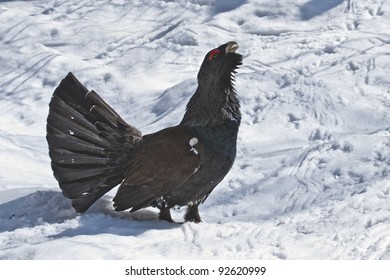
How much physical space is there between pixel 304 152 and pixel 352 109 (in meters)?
0.94

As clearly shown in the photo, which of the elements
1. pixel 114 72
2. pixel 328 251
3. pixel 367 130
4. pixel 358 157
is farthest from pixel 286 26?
pixel 328 251

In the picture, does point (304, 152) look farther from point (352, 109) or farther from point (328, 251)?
point (328, 251)

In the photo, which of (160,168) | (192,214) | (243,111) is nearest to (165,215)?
(192,214)

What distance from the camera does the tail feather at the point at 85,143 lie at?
512 centimetres

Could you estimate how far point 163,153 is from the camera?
4.85m

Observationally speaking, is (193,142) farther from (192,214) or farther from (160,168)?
(192,214)

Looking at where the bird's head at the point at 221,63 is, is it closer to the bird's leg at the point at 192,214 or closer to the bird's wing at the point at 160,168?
the bird's wing at the point at 160,168

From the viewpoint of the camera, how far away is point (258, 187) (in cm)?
646

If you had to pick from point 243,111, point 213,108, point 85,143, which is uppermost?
point 213,108

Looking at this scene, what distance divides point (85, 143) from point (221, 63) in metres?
1.13

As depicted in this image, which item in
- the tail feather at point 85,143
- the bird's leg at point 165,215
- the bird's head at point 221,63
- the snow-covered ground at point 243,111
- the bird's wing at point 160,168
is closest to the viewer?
the snow-covered ground at point 243,111

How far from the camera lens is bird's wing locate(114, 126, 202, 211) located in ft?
15.6

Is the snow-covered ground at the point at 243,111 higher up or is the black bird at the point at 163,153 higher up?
the black bird at the point at 163,153

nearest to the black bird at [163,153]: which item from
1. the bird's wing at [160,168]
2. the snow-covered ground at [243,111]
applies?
the bird's wing at [160,168]
